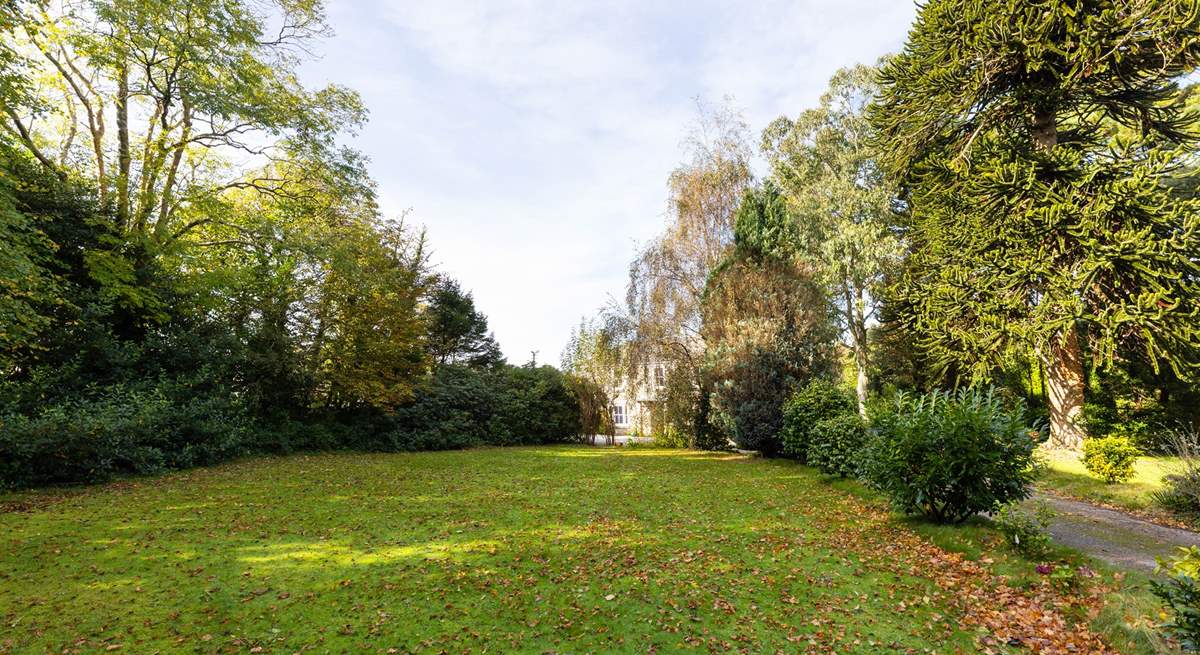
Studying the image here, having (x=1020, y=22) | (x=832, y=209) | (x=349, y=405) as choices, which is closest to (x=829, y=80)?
(x=832, y=209)

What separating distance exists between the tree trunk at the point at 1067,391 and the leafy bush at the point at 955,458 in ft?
23.7

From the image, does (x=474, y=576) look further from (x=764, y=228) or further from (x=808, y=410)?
(x=764, y=228)

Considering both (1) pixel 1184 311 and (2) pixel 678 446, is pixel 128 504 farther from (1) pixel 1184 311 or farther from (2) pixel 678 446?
(1) pixel 1184 311

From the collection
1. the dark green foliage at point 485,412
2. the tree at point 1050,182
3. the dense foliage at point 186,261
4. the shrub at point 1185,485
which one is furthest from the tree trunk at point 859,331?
the dense foliage at point 186,261

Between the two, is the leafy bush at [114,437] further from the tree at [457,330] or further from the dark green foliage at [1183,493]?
the dark green foliage at [1183,493]

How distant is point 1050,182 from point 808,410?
7391mm

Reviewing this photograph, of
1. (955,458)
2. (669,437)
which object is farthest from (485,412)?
(955,458)

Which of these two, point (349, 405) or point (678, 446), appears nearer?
point (349, 405)

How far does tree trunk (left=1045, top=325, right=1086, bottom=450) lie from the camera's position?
11.6 m

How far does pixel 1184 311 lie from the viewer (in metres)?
9.41

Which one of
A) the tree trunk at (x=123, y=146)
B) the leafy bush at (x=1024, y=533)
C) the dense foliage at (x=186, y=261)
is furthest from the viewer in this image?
the tree trunk at (x=123, y=146)

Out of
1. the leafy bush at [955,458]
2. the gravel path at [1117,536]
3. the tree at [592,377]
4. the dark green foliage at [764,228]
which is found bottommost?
the gravel path at [1117,536]

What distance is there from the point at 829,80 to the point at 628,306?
49.4ft

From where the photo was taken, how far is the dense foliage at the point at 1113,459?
965 centimetres
